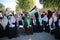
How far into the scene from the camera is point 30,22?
3951mm

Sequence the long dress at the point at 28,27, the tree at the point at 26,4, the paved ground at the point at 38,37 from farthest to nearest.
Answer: the long dress at the point at 28,27
the tree at the point at 26,4
the paved ground at the point at 38,37

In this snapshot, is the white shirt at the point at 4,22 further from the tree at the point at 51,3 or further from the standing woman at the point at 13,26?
the tree at the point at 51,3

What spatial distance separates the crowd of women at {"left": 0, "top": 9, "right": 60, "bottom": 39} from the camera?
3.75m

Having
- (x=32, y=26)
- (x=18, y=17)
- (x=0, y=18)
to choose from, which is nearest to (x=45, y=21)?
(x=32, y=26)

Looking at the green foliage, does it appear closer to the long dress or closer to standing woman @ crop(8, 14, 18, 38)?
the long dress

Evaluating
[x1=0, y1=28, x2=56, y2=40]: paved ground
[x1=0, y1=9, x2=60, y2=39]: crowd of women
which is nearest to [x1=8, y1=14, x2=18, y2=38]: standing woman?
[x1=0, y1=9, x2=60, y2=39]: crowd of women

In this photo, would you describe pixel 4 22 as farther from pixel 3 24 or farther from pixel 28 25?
pixel 28 25

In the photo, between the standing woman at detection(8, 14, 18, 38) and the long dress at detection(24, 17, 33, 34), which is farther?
the long dress at detection(24, 17, 33, 34)

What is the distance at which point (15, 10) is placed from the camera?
12.4ft

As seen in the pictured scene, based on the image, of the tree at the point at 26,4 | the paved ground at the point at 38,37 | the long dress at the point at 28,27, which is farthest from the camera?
the long dress at the point at 28,27

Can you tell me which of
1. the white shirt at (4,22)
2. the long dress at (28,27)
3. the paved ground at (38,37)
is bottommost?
the paved ground at (38,37)

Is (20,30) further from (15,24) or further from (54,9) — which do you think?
(54,9)

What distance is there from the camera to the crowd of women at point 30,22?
3.75 metres

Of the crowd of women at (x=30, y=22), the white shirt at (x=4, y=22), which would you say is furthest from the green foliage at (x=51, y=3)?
the white shirt at (x=4, y=22)
